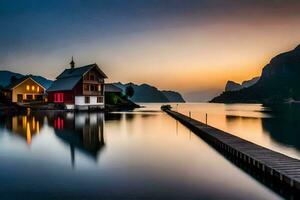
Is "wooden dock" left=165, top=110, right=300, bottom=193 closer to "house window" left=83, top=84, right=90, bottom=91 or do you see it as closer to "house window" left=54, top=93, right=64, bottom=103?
"house window" left=83, top=84, right=90, bottom=91

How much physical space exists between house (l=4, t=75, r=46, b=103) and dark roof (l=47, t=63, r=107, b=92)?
11106mm

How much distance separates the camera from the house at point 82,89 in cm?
7162

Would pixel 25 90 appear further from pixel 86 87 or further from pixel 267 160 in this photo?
pixel 267 160

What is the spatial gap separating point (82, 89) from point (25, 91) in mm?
27387

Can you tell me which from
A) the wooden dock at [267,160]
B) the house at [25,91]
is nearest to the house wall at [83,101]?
the house at [25,91]

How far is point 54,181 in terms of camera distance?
49.9 feet

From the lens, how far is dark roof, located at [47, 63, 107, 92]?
7206cm

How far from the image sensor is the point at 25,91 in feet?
292

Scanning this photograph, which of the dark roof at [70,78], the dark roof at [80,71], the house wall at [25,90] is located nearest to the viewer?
the dark roof at [70,78]

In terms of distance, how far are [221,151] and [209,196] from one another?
38.2 ft

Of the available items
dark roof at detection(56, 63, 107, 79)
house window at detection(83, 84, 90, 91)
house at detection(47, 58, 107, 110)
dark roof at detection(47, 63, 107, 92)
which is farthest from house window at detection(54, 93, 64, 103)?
house window at detection(83, 84, 90, 91)

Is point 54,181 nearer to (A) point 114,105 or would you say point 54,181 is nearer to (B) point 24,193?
(B) point 24,193

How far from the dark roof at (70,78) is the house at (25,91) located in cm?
1111

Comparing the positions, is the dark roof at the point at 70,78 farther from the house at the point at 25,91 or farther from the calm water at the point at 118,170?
the calm water at the point at 118,170
